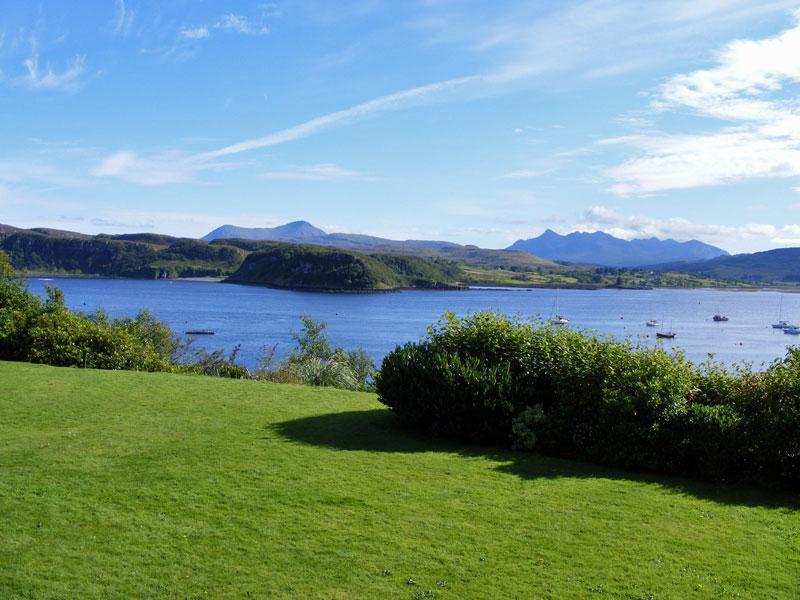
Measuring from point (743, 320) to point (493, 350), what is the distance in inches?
5555

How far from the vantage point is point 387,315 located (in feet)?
404

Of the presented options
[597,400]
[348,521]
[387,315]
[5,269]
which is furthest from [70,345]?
[387,315]

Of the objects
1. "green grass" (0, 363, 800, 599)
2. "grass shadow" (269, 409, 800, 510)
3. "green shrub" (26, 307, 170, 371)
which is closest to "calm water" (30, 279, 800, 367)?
"green shrub" (26, 307, 170, 371)

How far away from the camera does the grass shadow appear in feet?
32.3

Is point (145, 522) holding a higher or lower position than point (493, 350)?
lower

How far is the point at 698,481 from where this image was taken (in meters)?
10.5

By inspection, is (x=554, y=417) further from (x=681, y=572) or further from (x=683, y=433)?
(x=681, y=572)

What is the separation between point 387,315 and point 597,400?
11136 cm

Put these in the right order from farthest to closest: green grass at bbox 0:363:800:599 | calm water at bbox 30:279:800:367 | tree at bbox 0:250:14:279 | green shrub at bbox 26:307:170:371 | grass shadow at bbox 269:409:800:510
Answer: calm water at bbox 30:279:800:367 → tree at bbox 0:250:14:279 → green shrub at bbox 26:307:170:371 → grass shadow at bbox 269:409:800:510 → green grass at bbox 0:363:800:599

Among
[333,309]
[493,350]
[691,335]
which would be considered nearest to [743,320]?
[691,335]

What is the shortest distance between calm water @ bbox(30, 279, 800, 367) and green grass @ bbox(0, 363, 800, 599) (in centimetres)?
5291

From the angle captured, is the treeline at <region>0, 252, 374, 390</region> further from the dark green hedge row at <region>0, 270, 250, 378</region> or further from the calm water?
the calm water

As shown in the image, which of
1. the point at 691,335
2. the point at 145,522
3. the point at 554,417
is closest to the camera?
the point at 145,522

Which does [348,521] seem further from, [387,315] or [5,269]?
[387,315]
